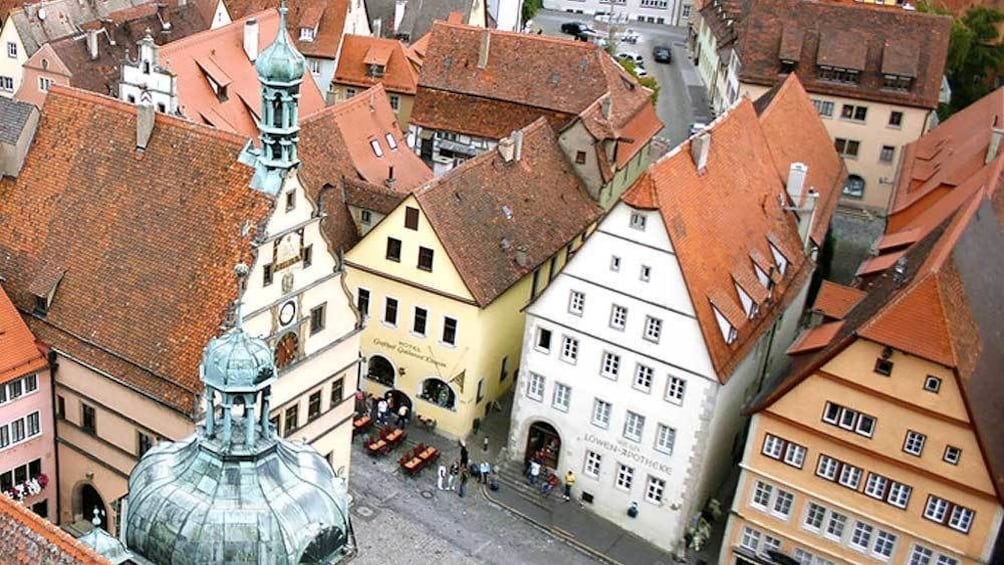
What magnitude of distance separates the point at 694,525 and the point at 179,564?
29184 millimetres

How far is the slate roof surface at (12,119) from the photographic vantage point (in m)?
41.0

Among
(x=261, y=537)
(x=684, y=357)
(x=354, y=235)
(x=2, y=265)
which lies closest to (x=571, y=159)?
(x=354, y=235)

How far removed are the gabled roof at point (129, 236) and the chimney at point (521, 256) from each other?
1515 cm

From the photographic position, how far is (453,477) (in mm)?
46500

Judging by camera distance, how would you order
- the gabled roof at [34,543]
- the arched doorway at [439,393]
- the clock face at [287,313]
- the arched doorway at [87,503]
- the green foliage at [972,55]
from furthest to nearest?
the green foliage at [972,55], the arched doorway at [439,393], the arched doorway at [87,503], the clock face at [287,313], the gabled roof at [34,543]

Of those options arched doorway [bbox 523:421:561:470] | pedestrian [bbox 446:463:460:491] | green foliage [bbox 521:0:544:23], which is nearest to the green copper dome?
pedestrian [bbox 446:463:460:491]

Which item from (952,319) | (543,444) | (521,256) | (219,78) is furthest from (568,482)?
(219,78)

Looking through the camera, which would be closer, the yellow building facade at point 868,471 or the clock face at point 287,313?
the yellow building facade at point 868,471

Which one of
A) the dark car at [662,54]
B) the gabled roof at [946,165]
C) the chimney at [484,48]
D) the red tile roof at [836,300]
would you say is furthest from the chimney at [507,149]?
the dark car at [662,54]

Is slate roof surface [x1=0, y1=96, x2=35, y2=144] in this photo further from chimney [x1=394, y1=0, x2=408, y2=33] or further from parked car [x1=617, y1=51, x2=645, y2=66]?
parked car [x1=617, y1=51, x2=645, y2=66]

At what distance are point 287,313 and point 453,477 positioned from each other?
11.6m

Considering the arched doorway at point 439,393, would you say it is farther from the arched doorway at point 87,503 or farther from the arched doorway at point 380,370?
the arched doorway at point 87,503

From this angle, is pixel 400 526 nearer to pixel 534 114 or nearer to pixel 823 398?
pixel 823 398

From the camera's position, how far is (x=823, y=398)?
3884 centimetres
